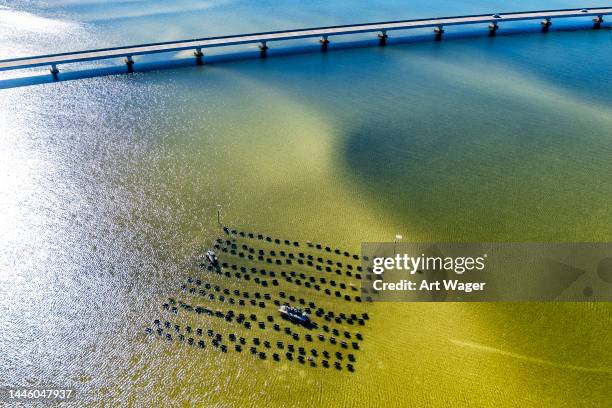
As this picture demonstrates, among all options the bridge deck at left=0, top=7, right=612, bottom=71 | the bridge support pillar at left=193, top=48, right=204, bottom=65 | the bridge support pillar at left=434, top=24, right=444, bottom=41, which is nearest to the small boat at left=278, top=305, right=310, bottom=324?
the bridge support pillar at left=193, top=48, right=204, bottom=65

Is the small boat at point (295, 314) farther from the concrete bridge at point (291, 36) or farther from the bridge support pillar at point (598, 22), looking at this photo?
the bridge support pillar at point (598, 22)

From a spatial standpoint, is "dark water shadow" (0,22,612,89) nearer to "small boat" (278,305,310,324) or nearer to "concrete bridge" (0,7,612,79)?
"concrete bridge" (0,7,612,79)

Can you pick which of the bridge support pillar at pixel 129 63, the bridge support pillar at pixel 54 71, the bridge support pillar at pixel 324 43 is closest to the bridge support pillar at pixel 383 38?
the bridge support pillar at pixel 324 43

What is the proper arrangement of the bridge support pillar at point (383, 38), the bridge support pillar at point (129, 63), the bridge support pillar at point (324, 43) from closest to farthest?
1. the bridge support pillar at point (129, 63)
2. the bridge support pillar at point (324, 43)
3. the bridge support pillar at point (383, 38)

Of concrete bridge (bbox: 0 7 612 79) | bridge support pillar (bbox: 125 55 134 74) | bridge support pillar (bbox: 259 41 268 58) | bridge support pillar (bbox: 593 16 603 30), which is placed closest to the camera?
concrete bridge (bbox: 0 7 612 79)

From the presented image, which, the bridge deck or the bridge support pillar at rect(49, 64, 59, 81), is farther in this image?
the bridge deck

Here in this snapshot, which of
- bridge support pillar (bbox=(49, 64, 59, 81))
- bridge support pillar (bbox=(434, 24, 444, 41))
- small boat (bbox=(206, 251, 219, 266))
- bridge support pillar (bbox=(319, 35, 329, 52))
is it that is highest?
bridge support pillar (bbox=(434, 24, 444, 41))
